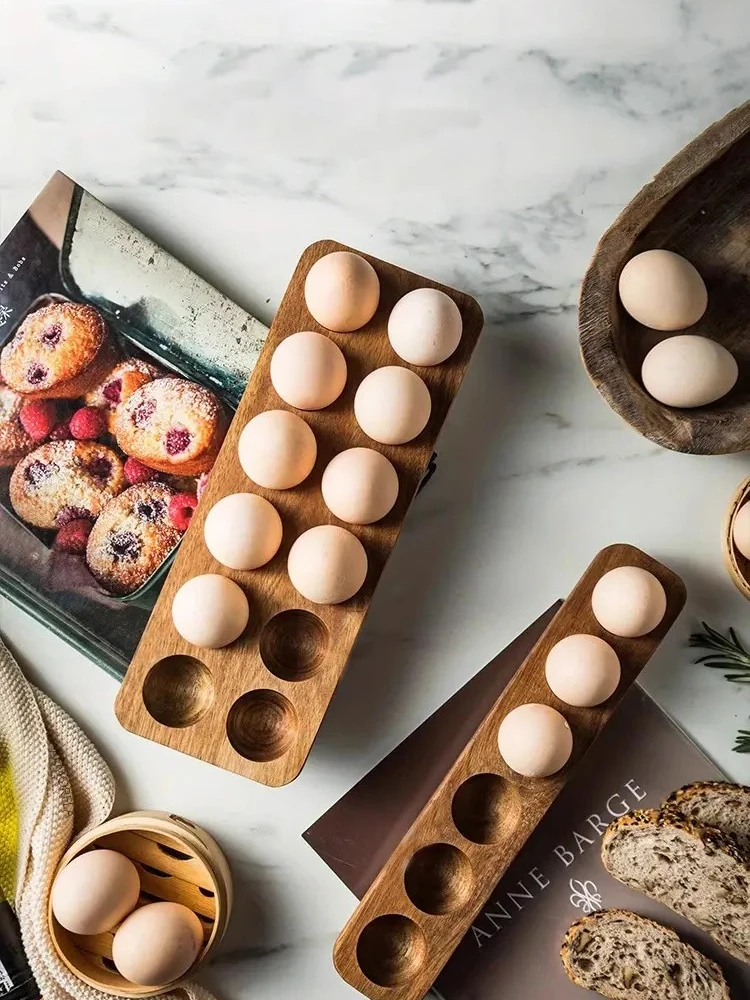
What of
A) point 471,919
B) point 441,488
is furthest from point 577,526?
point 471,919

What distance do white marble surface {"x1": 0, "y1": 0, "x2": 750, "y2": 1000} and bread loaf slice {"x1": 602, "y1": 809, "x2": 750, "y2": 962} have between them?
0.10 m

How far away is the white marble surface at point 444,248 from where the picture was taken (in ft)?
2.94

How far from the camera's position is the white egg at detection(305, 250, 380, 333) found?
31.0 inches

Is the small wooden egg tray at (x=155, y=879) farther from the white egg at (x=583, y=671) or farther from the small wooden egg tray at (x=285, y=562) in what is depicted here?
the white egg at (x=583, y=671)

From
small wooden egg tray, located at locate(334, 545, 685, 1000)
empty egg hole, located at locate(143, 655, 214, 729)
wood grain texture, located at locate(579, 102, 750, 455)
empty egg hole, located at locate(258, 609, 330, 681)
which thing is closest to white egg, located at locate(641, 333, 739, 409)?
wood grain texture, located at locate(579, 102, 750, 455)

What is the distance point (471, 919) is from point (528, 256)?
598 mm

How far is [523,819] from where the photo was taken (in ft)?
2.70

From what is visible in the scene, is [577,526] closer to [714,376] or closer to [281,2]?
[714,376]

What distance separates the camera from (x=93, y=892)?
82 cm

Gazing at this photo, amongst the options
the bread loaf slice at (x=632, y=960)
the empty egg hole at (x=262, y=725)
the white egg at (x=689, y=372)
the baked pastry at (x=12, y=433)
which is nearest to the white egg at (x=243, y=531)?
the empty egg hole at (x=262, y=725)

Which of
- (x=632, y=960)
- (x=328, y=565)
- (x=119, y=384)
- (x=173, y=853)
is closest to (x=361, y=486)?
(x=328, y=565)

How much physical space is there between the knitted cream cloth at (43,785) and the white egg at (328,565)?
30cm

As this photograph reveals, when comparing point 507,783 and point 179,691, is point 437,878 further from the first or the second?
point 179,691

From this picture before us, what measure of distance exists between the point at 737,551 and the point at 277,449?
41 centimetres
